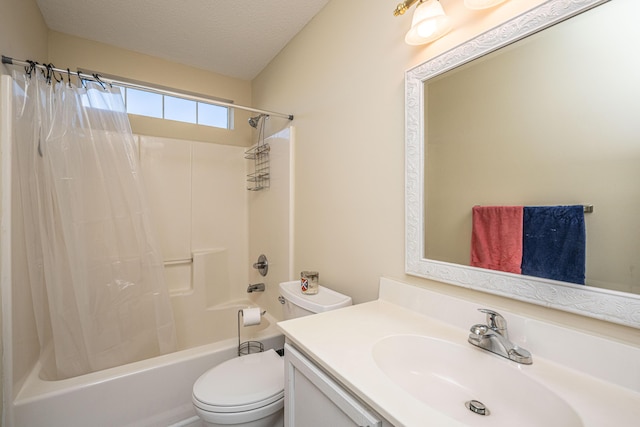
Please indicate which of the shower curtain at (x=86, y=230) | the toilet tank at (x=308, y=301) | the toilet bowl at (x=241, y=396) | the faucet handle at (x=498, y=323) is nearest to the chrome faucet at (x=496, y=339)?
the faucet handle at (x=498, y=323)

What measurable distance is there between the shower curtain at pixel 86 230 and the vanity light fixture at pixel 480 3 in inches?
68.7

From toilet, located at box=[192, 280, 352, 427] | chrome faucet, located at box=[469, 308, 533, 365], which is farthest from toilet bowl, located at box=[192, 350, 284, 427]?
chrome faucet, located at box=[469, 308, 533, 365]

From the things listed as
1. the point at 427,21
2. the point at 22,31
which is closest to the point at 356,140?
the point at 427,21

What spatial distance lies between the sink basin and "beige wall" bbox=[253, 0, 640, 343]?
0.20 metres

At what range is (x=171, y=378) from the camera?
1.31 meters

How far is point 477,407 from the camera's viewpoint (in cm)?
69

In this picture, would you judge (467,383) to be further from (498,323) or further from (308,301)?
(308,301)

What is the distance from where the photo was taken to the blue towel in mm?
682

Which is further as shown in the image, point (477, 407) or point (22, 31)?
point (22, 31)

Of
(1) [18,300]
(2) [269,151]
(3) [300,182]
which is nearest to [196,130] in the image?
(2) [269,151]

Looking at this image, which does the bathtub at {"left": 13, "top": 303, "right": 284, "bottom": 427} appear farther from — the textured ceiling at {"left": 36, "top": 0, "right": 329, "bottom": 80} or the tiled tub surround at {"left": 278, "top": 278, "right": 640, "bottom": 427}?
the textured ceiling at {"left": 36, "top": 0, "right": 329, "bottom": 80}

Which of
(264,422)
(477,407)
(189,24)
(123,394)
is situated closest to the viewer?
(477,407)

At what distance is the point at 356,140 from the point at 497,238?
79 centimetres

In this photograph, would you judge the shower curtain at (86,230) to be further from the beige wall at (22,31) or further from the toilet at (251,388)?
the toilet at (251,388)
